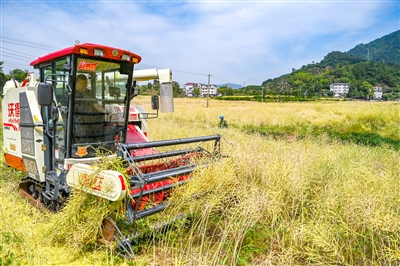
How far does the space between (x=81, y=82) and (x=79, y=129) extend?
641mm

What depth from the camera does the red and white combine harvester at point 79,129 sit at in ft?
11.5

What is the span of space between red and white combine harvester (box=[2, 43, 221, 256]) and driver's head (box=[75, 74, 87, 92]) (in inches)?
0.5

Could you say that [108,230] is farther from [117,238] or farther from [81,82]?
[81,82]

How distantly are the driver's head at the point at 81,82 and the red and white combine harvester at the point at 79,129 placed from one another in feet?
0.04

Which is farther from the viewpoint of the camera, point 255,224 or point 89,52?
point 89,52

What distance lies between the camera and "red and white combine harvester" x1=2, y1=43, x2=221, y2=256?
11.5 feet

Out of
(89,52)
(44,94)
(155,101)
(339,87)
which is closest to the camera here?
(44,94)

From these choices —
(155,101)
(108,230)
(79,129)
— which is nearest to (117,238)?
(108,230)

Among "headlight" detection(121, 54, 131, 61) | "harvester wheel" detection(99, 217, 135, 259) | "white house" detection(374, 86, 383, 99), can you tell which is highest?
"white house" detection(374, 86, 383, 99)

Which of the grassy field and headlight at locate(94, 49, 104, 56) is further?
headlight at locate(94, 49, 104, 56)

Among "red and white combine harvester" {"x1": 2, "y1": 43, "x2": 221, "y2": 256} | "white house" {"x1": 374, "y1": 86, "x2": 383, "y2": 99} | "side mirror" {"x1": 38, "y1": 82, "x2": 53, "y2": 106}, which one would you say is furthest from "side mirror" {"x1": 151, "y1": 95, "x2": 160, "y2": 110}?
"white house" {"x1": 374, "y1": 86, "x2": 383, "y2": 99}

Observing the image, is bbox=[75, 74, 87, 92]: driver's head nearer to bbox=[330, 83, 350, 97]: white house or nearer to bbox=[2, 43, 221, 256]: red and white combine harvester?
bbox=[2, 43, 221, 256]: red and white combine harvester

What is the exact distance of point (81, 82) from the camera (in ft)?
13.0

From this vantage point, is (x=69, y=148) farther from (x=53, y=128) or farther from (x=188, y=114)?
(x=188, y=114)
